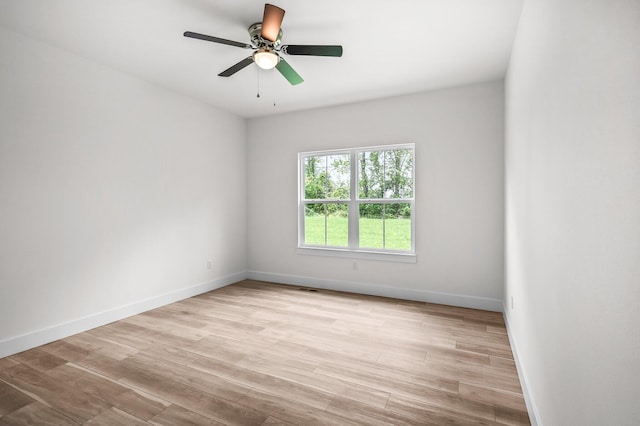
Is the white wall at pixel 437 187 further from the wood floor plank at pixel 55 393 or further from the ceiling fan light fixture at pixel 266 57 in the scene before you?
the wood floor plank at pixel 55 393

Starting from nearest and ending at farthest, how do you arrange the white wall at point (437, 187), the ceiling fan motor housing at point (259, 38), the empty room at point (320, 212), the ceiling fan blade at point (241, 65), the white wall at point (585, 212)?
the white wall at point (585, 212) < the empty room at point (320, 212) < the ceiling fan motor housing at point (259, 38) < the ceiling fan blade at point (241, 65) < the white wall at point (437, 187)

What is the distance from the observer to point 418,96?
4121 mm

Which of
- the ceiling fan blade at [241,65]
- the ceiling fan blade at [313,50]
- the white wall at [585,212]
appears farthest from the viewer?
the ceiling fan blade at [241,65]

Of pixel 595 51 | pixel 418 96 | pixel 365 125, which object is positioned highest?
pixel 418 96

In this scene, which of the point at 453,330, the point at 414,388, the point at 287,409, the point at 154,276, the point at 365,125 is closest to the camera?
the point at 287,409

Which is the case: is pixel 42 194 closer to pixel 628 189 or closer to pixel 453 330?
pixel 628 189

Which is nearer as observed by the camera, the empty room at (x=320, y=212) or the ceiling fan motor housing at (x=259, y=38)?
the empty room at (x=320, y=212)

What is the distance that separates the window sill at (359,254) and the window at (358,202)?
1cm

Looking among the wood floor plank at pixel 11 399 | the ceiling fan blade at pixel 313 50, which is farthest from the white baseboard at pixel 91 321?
the ceiling fan blade at pixel 313 50

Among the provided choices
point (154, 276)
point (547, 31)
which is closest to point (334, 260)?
point (154, 276)

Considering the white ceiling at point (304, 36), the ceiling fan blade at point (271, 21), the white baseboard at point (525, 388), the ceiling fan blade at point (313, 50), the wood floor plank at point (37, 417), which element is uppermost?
the white ceiling at point (304, 36)

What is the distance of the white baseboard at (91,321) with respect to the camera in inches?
106

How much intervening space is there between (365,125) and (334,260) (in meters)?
2.07

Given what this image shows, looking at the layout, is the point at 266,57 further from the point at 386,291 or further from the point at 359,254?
the point at 386,291
